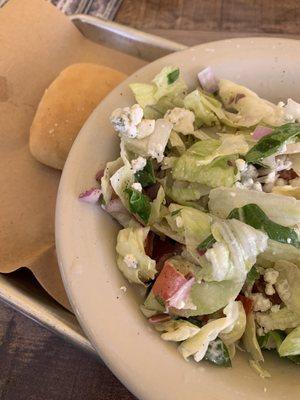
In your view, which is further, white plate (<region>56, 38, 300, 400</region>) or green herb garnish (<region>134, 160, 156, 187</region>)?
green herb garnish (<region>134, 160, 156, 187</region>)

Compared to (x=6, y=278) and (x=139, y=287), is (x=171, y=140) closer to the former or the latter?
(x=139, y=287)

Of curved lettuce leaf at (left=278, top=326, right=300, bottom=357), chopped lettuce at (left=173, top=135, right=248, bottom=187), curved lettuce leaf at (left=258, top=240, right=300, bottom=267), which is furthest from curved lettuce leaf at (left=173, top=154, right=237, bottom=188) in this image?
curved lettuce leaf at (left=278, top=326, right=300, bottom=357)

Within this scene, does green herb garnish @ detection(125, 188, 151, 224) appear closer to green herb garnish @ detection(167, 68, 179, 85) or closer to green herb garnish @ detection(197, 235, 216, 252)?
green herb garnish @ detection(197, 235, 216, 252)

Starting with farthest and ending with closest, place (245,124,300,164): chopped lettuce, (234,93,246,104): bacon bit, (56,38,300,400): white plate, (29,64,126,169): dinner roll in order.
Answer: (29,64,126,169): dinner roll < (234,93,246,104): bacon bit < (245,124,300,164): chopped lettuce < (56,38,300,400): white plate

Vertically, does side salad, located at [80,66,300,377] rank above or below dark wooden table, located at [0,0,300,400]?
above

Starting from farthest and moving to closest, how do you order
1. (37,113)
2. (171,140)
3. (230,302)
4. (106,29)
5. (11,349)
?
1. (106,29)
2. (37,113)
3. (11,349)
4. (171,140)
5. (230,302)

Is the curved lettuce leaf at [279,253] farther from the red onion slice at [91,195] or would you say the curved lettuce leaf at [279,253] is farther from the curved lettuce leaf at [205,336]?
the red onion slice at [91,195]

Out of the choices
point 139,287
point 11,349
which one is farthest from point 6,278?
point 139,287
